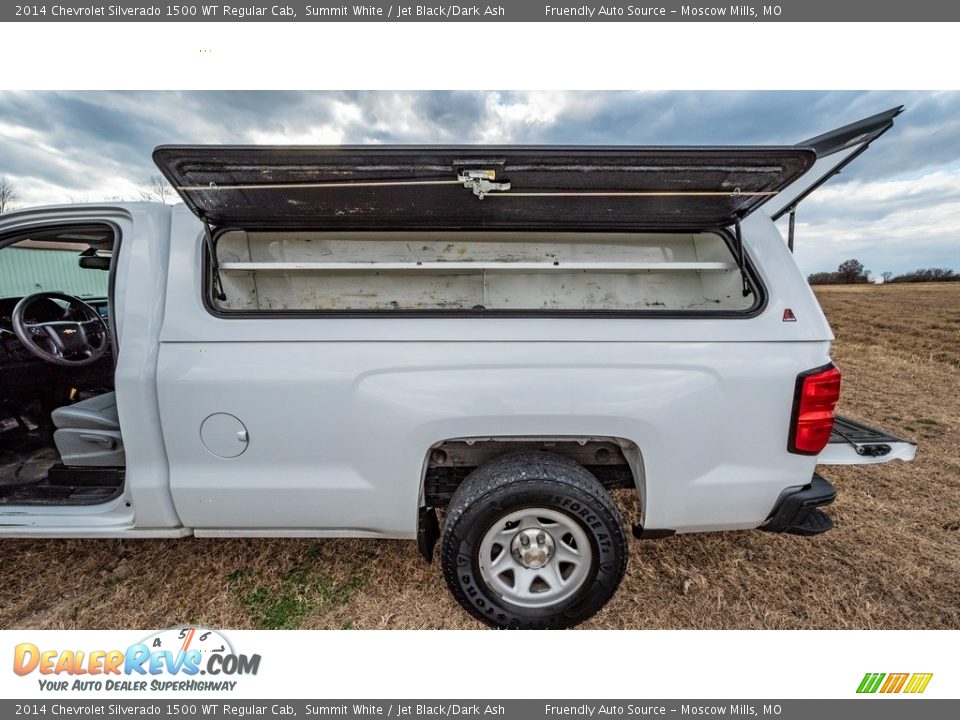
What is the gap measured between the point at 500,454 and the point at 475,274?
1.50 m

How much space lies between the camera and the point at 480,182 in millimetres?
1911

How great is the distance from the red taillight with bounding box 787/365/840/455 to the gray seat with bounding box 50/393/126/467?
359 cm

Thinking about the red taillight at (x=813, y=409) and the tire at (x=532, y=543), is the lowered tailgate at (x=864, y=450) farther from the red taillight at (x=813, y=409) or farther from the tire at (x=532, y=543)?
the tire at (x=532, y=543)

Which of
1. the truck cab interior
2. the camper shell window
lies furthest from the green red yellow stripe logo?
the truck cab interior

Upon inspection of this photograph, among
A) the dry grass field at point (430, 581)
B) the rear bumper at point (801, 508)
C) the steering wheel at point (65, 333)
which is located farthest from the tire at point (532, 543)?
the steering wheel at point (65, 333)

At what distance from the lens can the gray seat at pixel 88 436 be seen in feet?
8.26

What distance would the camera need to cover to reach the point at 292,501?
6.65 ft

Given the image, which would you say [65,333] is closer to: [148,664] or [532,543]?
[148,664]

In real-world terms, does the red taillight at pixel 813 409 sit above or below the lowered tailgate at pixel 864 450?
above

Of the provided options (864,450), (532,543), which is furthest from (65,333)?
(864,450)

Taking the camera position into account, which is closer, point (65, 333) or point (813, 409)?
point (813, 409)

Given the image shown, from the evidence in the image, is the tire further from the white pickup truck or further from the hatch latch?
the hatch latch

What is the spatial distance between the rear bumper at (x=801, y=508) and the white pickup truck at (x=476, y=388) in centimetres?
1

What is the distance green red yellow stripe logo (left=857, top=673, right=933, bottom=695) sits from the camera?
1.98m
